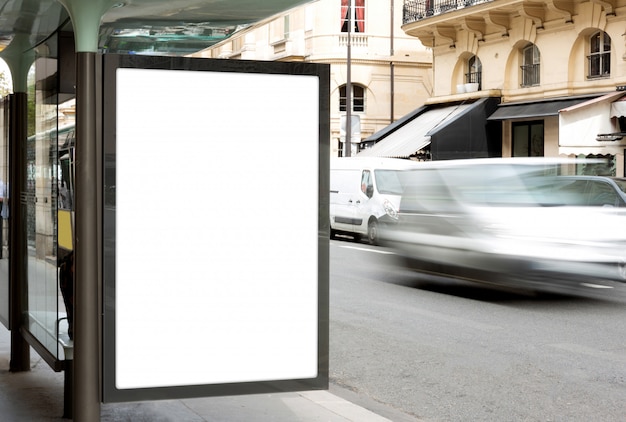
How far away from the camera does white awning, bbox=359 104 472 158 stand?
105ft

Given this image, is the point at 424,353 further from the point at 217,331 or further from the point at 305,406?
the point at 217,331

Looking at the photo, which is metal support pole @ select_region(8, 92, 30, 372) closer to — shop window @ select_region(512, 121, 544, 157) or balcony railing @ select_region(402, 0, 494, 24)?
shop window @ select_region(512, 121, 544, 157)

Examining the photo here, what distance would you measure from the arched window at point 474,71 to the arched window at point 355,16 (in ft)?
33.6

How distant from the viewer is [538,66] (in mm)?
29562

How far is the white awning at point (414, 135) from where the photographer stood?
32.0m

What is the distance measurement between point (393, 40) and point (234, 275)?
129 ft

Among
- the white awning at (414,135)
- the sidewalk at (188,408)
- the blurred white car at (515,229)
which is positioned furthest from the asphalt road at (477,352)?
the white awning at (414,135)

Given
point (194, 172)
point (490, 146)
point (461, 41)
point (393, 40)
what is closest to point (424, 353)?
point (194, 172)

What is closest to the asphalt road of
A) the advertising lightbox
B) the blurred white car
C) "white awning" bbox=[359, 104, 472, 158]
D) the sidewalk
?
the blurred white car

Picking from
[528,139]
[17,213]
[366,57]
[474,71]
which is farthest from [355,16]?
[17,213]

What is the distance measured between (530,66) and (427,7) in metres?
5.71

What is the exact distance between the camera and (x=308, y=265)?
4.95 m

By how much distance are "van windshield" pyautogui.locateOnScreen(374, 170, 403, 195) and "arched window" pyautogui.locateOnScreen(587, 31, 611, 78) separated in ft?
27.4

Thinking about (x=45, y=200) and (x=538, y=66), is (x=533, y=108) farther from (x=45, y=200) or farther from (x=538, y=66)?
(x=45, y=200)
